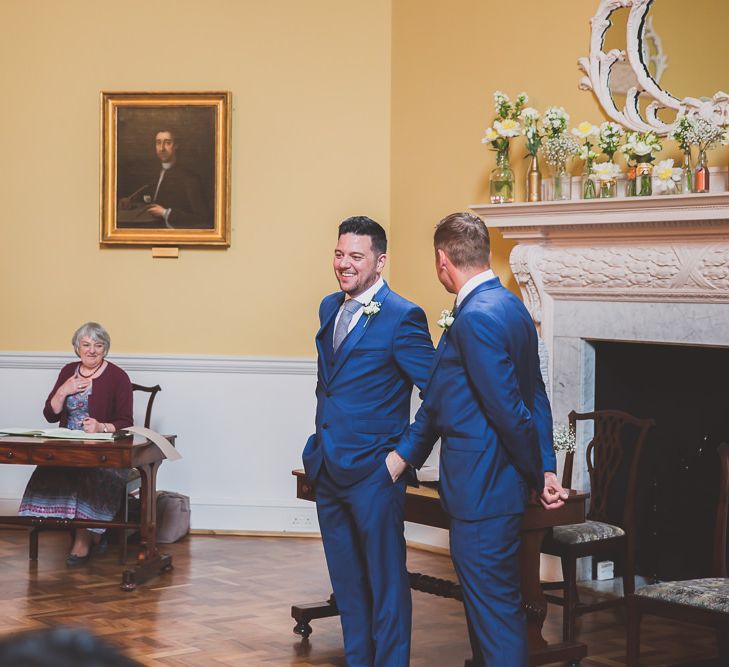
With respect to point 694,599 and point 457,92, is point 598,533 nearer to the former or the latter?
point 694,599

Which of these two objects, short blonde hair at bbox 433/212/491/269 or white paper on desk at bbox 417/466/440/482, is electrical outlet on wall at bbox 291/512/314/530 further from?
short blonde hair at bbox 433/212/491/269

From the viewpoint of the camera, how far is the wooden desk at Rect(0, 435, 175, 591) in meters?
5.50

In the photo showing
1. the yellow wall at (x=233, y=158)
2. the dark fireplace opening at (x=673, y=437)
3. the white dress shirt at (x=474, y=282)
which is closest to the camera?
the white dress shirt at (x=474, y=282)

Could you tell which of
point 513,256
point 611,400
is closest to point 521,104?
point 513,256

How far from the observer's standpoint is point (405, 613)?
3770mm

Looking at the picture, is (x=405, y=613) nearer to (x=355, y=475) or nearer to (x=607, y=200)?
(x=355, y=475)

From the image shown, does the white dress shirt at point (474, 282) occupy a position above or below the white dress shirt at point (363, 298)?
above

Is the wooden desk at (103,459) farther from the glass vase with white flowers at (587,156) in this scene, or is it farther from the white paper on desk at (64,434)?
the glass vase with white flowers at (587,156)

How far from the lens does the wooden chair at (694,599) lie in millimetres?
3545

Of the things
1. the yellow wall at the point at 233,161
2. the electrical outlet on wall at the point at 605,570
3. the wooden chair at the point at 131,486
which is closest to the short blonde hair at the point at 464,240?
the electrical outlet on wall at the point at 605,570

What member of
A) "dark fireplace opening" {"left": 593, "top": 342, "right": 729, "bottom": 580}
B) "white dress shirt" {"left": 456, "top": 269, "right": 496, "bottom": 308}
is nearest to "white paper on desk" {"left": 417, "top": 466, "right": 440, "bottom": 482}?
"white dress shirt" {"left": 456, "top": 269, "right": 496, "bottom": 308}

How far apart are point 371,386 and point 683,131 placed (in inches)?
87.8

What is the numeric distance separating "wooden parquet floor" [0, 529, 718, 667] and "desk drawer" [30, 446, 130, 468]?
633 mm

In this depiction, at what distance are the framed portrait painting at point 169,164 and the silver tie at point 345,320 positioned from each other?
3.37m
